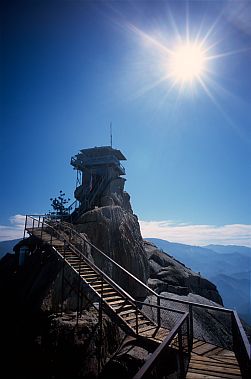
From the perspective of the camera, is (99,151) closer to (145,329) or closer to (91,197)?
(91,197)

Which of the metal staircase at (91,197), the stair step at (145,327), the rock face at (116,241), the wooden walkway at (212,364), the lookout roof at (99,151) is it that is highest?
the lookout roof at (99,151)

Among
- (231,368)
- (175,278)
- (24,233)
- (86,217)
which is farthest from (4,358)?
(175,278)

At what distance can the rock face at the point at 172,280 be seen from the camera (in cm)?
2877

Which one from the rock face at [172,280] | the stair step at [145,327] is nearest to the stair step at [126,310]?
the stair step at [145,327]

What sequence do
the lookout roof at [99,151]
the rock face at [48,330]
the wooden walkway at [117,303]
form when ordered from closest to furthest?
the wooden walkway at [117,303] < the rock face at [48,330] < the lookout roof at [99,151]

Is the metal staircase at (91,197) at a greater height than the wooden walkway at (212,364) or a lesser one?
greater

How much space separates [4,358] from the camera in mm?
11562

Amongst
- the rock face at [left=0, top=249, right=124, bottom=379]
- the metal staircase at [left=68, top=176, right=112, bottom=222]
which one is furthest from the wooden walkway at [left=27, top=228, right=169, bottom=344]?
the metal staircase at [left=68, top=176, right=112, bottom=222]

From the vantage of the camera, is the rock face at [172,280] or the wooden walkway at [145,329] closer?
the wooden walkway at [145,329]

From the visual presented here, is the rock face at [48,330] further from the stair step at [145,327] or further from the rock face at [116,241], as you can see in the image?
the rock face at [116,241]

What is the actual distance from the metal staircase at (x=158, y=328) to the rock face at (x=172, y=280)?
10597 mm

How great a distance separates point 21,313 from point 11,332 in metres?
1.10

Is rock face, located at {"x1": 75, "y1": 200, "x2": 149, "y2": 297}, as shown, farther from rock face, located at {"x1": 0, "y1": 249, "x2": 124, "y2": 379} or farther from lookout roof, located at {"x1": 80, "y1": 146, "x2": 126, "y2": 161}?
lookout roof, located at {"x1": 80, "y1": 146, "x2": 126, "y2": 161}

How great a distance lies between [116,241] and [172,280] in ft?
41.5
